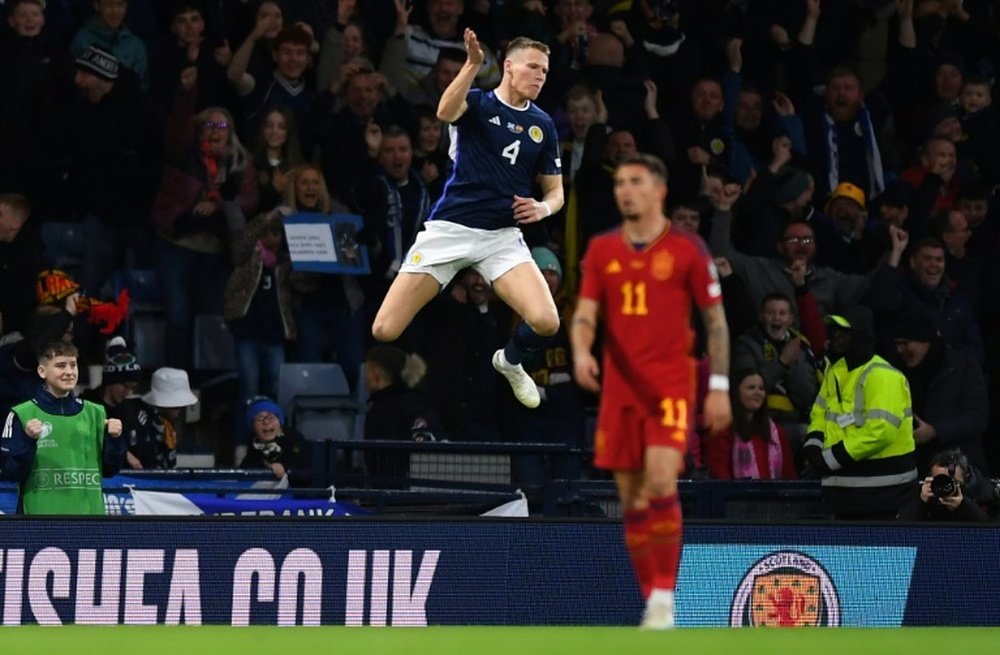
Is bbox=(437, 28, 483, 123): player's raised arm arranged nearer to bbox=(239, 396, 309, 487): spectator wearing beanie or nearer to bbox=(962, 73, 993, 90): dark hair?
bbox=(239, 396, 309, 487): spectator wearing beanie

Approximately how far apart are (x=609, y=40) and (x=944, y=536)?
6413 mm

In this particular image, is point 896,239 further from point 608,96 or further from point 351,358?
point 351,358

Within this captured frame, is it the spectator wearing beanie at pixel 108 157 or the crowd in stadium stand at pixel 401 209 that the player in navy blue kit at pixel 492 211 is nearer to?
the crowd in stadium stand at pixel 401 209

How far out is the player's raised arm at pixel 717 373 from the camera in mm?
9469

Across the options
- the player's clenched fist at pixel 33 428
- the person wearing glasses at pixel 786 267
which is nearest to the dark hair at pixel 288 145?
the person wearing glasses at pixel 786 267

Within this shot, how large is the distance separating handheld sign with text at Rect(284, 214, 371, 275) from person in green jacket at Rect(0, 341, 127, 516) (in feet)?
11.4

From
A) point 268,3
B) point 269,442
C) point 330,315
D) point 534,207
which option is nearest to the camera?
point 534,207

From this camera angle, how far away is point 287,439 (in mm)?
15398

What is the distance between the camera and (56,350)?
503 inches

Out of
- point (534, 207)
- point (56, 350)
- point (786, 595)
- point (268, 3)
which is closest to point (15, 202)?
point (268, 3)

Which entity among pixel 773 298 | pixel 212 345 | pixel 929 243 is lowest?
pixel 212 345

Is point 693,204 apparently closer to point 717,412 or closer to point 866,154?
point 866,154

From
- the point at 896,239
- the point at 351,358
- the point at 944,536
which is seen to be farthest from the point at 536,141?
the point at 896,239

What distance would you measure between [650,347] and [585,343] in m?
0.30
